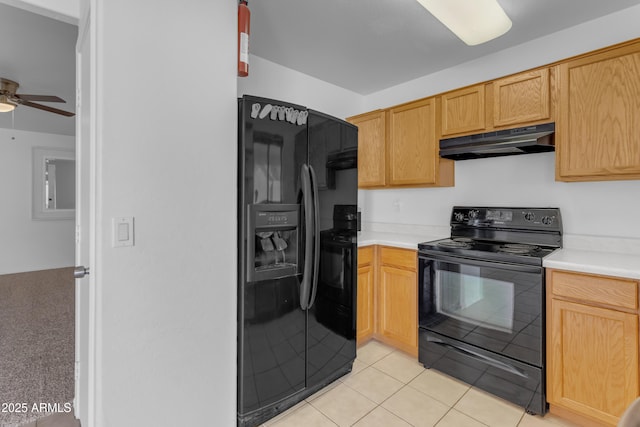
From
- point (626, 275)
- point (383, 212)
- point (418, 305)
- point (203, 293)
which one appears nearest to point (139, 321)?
point (203, 293)

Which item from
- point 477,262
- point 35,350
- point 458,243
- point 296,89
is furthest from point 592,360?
point 35,350

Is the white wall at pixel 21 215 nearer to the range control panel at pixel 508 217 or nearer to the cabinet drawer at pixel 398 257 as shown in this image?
the cabinet drawer at pixel 398 257

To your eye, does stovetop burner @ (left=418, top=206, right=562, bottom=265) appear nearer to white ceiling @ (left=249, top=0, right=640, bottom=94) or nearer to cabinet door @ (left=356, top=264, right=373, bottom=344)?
cabinet door @ (left=356, top=264, right=373, bottom=344)

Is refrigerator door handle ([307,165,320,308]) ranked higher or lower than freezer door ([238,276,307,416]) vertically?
higher

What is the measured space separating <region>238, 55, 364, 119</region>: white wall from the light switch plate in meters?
1.67

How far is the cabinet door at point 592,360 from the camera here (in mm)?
1546

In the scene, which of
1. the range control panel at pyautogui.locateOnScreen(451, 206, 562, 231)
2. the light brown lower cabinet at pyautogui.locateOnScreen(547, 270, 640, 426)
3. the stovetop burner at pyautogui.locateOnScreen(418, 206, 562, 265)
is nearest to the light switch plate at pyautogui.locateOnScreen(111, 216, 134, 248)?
the stovetop burner at pyautogui.locateOnScreen(418, 206, 562, 265)

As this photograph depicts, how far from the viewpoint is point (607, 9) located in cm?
200

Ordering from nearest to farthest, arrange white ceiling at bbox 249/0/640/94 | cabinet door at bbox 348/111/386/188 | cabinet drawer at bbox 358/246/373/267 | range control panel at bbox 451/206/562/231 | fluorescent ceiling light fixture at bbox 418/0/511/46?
fluorescent ceiling light fixture at bbox 418/0/511/46 → white ceiling at bbox 249/0/640/94 → range control panel at bbox 451/206/562/231 → cabinet drawer at bbox 358/246/373/267 → cabinet door at bbox 348/111/386/188

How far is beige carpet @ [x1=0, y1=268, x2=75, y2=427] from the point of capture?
1.93 m

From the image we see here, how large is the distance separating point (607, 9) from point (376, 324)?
2.80 m

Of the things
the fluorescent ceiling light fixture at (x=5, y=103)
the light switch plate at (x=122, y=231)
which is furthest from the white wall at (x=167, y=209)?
the fluorescent ceiling light fixture at (x=5, y=103)

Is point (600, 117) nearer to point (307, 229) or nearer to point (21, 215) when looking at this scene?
point (307, 229)

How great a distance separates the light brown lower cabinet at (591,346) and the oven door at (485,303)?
0.08 metres
